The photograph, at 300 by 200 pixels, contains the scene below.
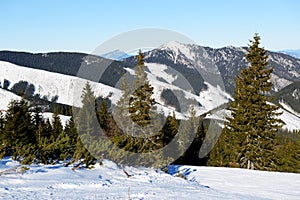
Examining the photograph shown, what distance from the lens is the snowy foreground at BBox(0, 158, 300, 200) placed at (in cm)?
676

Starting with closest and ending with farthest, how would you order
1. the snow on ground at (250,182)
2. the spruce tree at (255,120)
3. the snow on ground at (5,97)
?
1. the snow on ground at (250,182)
2. the spruce tree at (255,120)
3. the snow on ground at (5,97)

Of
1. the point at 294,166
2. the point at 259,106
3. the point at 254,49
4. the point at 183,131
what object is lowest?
the point at 294,166

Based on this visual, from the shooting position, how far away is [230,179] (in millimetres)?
12414

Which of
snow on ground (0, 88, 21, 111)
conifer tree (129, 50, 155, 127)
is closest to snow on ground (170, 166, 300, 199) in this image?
conifer tree (129, 50, 155, 127)

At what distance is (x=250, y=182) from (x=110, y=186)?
A: 5.99 m

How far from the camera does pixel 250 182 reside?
11859 mm

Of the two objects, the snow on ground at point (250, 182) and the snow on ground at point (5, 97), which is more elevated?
the snow on ground at point (5, 97)

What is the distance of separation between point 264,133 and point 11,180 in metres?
22.3

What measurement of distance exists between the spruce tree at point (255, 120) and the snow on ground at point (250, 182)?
12288 mm

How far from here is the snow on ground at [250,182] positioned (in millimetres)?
9806

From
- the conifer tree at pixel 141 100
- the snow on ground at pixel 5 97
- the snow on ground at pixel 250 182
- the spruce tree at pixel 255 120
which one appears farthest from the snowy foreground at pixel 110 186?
the snow on ground at pixel 5 97

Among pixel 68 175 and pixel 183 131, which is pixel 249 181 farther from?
pixel 183 131

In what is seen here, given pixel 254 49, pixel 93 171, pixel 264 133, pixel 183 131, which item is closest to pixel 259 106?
pixel 264 133

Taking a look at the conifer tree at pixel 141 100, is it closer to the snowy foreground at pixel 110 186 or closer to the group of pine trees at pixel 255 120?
the group of pine trees at pixel 255 120
